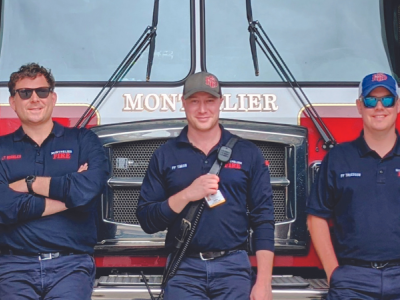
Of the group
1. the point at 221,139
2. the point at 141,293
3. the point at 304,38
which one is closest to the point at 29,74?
the point at 221,139

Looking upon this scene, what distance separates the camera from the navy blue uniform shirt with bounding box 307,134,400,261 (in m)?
A: 3.69

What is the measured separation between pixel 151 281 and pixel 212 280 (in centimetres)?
42

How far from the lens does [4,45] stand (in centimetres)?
424

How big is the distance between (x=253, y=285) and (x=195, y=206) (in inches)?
19.2

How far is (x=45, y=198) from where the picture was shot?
3732 mm

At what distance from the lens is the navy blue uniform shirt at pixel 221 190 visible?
12.0 feet

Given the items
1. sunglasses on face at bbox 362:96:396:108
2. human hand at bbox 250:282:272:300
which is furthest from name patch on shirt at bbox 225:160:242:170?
sunglasses on face at bbox 362:96:396:108

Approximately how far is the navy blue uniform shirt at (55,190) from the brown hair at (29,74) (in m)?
0.23

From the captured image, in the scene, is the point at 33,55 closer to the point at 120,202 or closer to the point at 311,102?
the point at 120,202

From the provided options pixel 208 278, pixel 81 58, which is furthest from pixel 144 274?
pixel 81 58

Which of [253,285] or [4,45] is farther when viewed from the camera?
[4,45]

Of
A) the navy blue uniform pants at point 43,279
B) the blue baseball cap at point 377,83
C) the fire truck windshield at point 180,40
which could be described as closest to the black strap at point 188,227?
the navy blue uniform pants at point 43,279

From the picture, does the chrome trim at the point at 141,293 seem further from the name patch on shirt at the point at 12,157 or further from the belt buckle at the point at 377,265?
the name patch on shirt at the point at 12,157

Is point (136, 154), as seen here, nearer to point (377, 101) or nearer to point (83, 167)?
point (83, 167)
